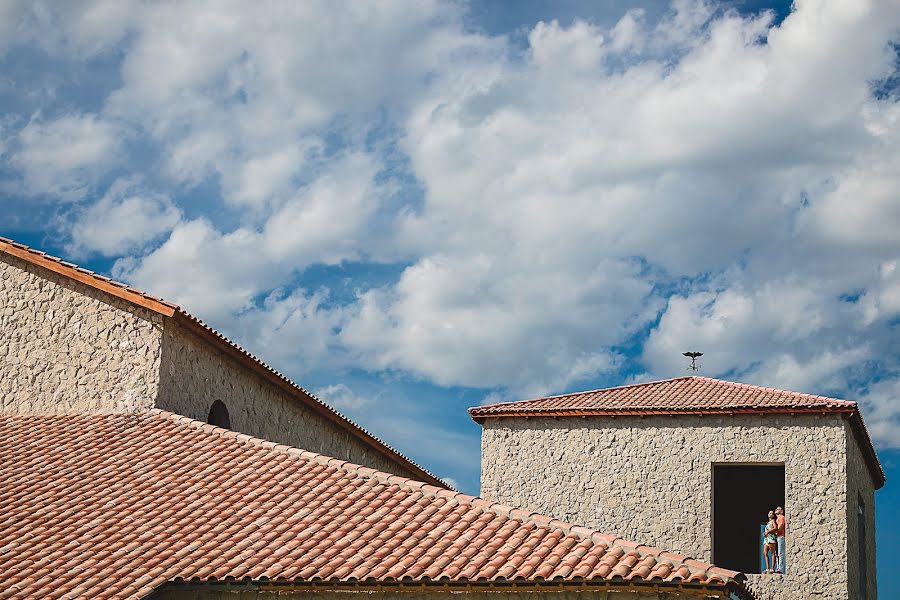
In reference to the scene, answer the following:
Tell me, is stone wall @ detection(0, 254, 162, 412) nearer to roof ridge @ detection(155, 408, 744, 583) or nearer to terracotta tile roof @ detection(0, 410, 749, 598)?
roof ridge @ detection(155, 408, 744, 583)

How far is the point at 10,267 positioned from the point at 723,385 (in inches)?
585

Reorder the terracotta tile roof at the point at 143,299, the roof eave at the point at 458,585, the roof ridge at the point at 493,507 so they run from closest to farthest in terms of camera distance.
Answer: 1. the roof eave at the point at 458,585
2. the roof ridge at the point at 493,507
3. the terracotta tile roof at the point at 143,299

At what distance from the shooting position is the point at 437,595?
1077 cm

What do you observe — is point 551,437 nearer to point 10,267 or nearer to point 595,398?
point 595,398

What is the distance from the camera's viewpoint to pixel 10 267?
1791 cm

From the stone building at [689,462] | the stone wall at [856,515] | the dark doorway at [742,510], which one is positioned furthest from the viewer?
the dark doorway at [742,510]

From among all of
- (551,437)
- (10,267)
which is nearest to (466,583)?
(10,267)

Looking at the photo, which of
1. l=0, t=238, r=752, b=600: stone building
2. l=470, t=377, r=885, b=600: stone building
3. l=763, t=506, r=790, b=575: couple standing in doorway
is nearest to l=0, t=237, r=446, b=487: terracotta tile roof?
l=0, t=238, r=752, b=600: stone building

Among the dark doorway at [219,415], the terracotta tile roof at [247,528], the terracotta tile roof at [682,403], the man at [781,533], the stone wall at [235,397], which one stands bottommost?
the terracotta tile roof at [247,528]

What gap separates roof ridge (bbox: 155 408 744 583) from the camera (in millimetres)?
10393

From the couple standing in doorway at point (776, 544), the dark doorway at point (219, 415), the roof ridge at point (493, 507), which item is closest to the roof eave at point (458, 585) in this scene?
the roof ridge at point (493, 507)

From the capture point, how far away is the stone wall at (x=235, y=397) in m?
17.1

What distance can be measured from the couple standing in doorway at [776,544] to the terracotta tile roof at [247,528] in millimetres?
10306

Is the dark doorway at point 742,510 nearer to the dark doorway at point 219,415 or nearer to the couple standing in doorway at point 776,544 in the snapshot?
the couple standing in doorway at point 776,544
